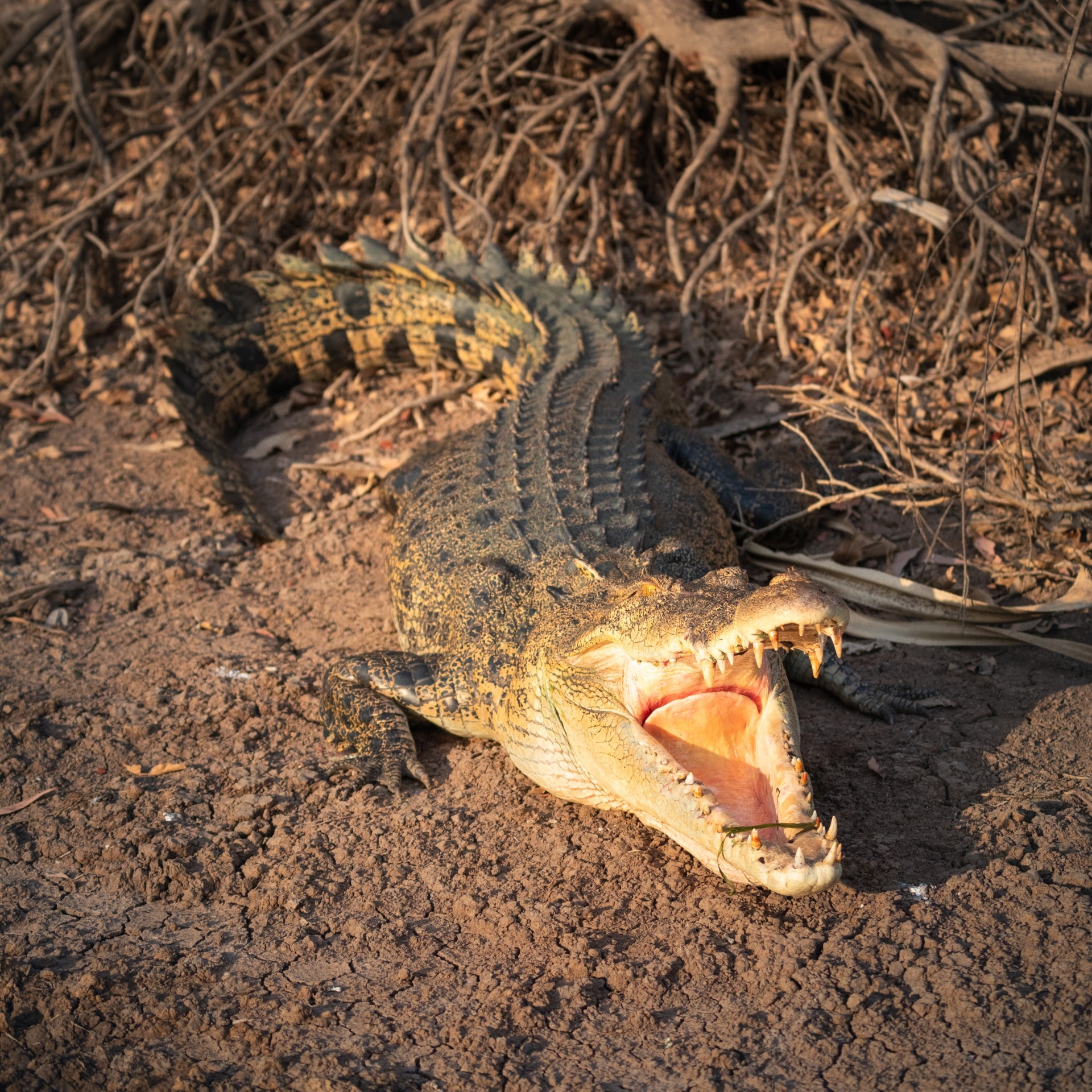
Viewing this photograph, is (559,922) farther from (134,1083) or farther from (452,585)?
(452,585)

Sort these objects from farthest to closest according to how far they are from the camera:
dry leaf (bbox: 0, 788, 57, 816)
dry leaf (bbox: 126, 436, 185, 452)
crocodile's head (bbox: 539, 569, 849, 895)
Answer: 1. dry leaf (bbox: 126, 436, 185, 452)
2. dry leaf (bbox: 0, 788, 57, 816)
3. crocodile's head (bbox: 539, 569, 849, 895)

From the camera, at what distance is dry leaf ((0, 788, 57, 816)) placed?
2938 mm

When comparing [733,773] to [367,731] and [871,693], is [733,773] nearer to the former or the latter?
[871,693]

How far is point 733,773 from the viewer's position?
265 cm

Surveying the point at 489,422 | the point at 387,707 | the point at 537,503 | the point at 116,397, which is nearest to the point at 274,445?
the point at 116,397

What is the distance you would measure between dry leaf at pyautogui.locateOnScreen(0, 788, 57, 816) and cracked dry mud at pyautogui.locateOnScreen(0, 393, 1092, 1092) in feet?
0.06

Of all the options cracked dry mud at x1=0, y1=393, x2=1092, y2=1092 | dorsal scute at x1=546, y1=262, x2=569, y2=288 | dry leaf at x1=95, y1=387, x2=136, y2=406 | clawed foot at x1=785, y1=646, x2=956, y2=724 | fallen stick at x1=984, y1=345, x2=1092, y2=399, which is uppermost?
dry leaf at x1=95, y1=387, x2=136, y2=406

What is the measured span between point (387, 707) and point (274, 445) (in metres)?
2.44

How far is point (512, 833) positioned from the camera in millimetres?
2850

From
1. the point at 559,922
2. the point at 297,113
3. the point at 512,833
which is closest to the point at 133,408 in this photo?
the point at 297,113

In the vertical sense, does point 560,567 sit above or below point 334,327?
below

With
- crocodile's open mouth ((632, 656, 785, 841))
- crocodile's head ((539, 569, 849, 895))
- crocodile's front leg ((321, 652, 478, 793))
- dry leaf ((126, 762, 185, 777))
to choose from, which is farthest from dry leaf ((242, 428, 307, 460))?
crocodile's open mouth ((632, 656, 785, 841))

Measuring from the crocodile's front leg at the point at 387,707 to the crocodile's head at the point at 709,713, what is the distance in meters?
0.48

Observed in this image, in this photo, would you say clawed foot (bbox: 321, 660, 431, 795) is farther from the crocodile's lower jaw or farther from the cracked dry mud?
the crocodile's lower jaw
